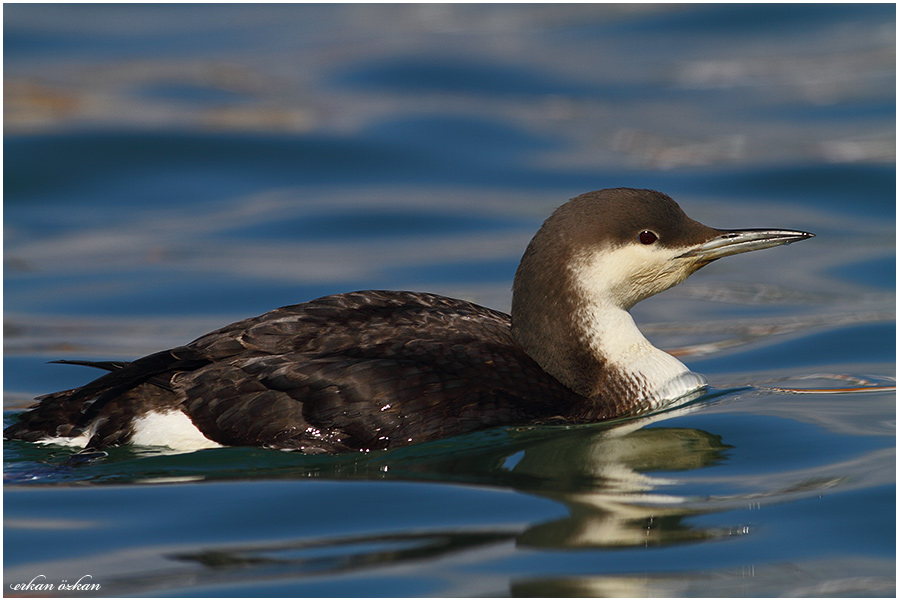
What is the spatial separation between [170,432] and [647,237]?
2.14 meters

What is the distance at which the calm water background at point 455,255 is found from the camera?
416 cm

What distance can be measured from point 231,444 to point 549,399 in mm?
1298

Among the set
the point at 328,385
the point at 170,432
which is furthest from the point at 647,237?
the point at 170,432

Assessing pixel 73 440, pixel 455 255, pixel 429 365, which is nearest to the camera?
pixel 429 365

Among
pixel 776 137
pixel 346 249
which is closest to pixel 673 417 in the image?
pixel 346 249

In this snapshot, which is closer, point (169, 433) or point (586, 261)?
point (169, 433)

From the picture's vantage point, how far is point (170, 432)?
4.94 metres

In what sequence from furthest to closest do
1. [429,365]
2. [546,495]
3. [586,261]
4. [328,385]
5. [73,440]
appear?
[586,261], [73,440], [429,365], [328,385], [546,495]

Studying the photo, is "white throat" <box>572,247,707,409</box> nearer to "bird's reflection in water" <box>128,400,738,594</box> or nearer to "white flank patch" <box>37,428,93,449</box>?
"bird's reflection in water" <box>128,400,738,594</box>

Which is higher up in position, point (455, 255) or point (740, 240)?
point (455, 255)

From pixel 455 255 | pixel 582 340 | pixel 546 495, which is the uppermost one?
pixel 455 255

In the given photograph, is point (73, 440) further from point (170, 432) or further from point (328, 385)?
point (328, 385)

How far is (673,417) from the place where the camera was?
17.9 feet

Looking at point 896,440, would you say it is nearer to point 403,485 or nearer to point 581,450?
point 581,450
